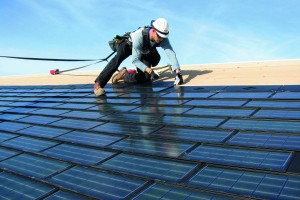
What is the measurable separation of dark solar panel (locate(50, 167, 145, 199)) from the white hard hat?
5283mm

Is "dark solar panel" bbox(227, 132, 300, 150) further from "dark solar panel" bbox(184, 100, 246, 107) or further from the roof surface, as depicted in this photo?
"dark solar panel" bbox(184, 100, 246, 107)

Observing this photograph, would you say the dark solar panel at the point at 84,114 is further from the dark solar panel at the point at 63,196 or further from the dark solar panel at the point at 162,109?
the dark solar panel at the point at 63,196

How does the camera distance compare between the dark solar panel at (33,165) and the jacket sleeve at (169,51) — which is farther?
the jacket sleeve at (169,51)

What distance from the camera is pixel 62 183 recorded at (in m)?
A: 4.00

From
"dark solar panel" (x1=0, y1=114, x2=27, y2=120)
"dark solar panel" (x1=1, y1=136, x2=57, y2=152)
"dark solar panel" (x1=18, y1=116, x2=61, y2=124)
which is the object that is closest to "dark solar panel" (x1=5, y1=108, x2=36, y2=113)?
"dark solar panel" (x1=0, y1=114, x2=27, y2=120)

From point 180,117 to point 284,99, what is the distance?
1861mm

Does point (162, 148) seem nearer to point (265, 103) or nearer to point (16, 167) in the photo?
point (16, 167)

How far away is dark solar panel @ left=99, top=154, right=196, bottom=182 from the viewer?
3739mm

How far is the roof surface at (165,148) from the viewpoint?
346 centimetres

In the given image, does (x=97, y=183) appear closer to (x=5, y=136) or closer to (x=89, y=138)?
(x=89, y=138)

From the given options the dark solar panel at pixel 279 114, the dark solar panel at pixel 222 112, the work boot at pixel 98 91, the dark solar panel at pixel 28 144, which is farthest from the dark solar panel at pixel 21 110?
the dark solar panel at pixel 279 114

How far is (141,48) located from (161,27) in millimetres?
842

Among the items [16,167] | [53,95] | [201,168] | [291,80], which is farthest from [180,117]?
[53,95]

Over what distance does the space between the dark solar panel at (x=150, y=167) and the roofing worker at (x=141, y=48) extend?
4826 millimetres
